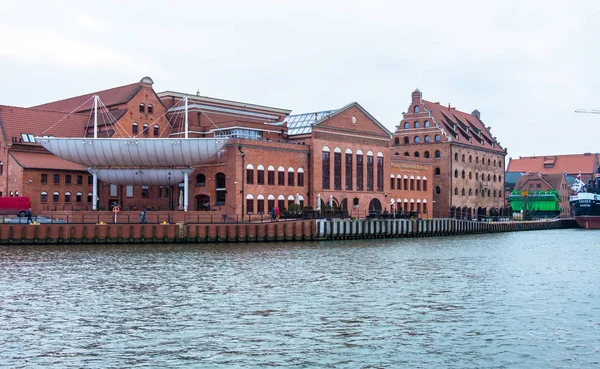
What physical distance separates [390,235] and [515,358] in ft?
182

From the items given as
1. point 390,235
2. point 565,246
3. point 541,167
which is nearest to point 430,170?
point 390,235

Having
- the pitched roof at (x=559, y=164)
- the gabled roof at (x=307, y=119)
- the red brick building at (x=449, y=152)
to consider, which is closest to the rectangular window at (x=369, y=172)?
the gabled roof at (x=307, y=119)

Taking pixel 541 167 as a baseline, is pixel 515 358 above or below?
below

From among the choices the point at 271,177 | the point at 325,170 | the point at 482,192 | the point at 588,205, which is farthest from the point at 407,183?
the point at 588,205

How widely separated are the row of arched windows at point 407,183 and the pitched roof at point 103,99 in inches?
1340

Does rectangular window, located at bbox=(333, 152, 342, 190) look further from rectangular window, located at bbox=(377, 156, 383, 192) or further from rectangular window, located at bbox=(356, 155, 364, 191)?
rectangular window, located at bbox=(377, 156, 383, 192)

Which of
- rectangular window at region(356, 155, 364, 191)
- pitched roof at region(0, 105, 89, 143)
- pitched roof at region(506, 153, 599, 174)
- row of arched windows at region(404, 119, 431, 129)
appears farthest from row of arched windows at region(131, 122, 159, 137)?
pitched roof at region(506, 153, 599, 174)

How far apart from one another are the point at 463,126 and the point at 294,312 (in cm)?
9495

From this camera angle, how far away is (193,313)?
28062 mm

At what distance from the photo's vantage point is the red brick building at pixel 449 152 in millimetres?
109875

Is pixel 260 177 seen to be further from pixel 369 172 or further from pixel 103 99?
pixel 103 99

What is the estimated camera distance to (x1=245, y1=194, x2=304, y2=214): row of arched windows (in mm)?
74438

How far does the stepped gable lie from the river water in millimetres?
64488

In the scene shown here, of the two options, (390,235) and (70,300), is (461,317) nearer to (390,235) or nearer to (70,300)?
(70,300)
